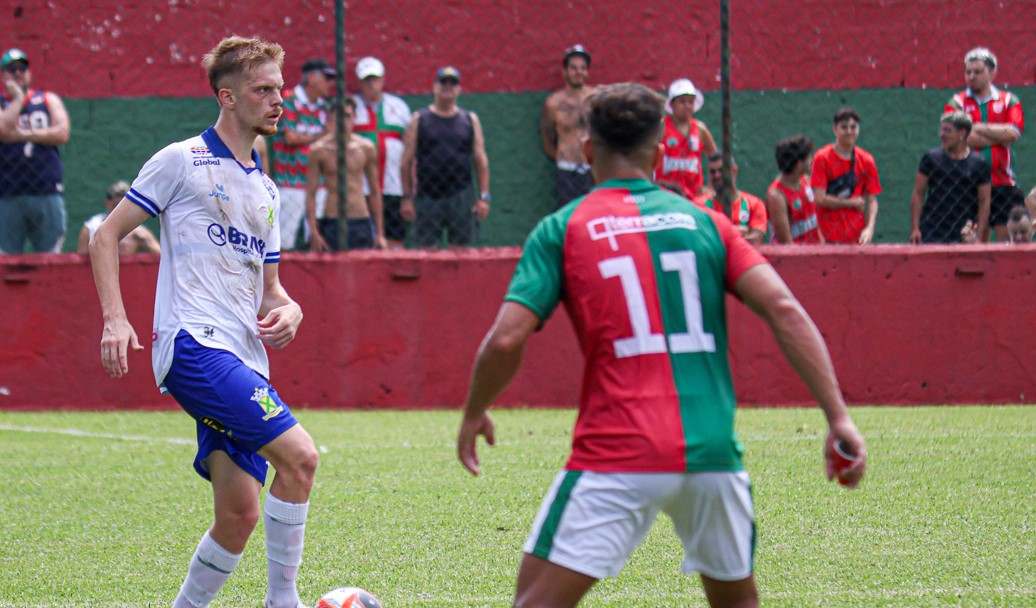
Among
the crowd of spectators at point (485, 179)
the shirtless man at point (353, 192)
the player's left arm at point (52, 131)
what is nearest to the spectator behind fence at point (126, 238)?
the crowd of spectators at point (485, 179)

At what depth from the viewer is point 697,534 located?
11.0 ft

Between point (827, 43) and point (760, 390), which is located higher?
point (827, 43)

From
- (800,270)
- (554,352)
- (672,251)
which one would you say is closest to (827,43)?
(800,270)

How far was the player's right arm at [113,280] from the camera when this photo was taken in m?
4.48

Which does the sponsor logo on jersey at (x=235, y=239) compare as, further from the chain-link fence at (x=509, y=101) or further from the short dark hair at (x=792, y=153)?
the short dark hair at (x=792, y=153)

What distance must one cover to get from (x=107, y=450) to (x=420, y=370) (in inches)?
101

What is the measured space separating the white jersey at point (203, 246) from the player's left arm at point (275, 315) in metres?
0.06

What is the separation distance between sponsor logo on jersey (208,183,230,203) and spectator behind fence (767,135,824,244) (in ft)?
23.6

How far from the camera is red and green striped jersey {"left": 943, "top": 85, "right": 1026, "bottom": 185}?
11.0 meters

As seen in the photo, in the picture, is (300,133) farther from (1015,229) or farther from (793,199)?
(1015,229)

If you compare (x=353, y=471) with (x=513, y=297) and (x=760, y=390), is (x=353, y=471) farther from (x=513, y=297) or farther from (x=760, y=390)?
(x=513, y=297)

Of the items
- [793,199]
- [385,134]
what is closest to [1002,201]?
[793,199]

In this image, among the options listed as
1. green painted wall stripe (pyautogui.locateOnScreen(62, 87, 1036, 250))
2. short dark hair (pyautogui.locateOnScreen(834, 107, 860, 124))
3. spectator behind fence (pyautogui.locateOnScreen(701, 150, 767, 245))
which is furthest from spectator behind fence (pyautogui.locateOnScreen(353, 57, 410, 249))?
short dark hair (pyautogui.locateOnScreen(834, 107, 860, 124))

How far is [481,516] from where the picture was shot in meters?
6.42
